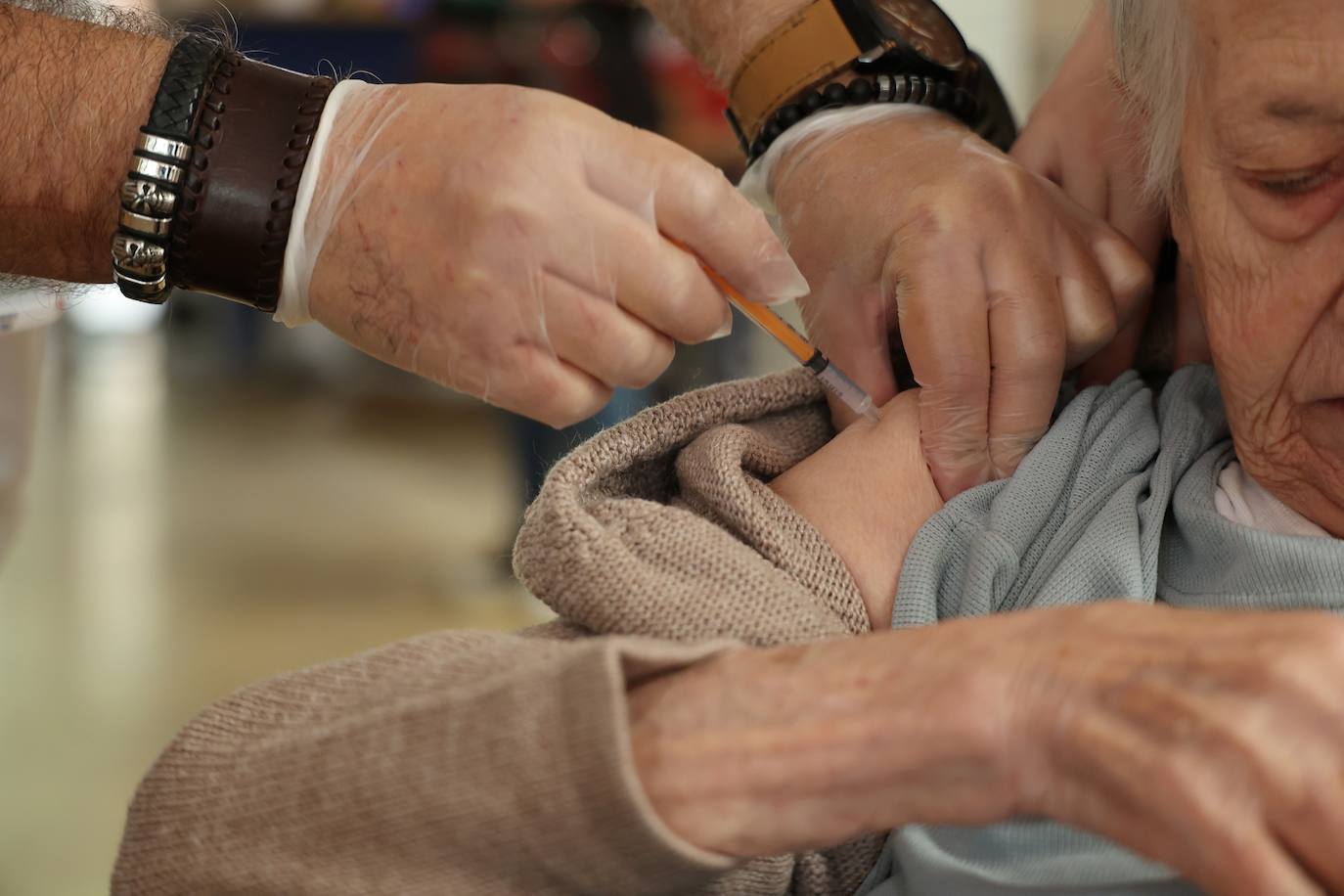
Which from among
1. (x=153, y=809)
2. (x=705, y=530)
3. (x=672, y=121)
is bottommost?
(x=672, y=121)

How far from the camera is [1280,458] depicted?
1.09 m

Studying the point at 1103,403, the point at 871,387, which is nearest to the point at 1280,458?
the point at 1103,403

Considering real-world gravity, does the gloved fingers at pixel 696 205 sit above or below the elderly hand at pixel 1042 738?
above

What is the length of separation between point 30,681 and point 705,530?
2616 millimetres

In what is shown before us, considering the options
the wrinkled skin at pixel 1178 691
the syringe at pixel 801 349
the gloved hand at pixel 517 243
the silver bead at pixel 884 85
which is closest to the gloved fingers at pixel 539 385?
the gloved hand at pixel 517 243

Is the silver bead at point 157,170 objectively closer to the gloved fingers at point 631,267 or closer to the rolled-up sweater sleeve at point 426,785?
the gloved fingers at point 631,267

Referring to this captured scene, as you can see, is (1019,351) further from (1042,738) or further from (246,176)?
(246,176)

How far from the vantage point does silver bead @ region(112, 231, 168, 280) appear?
1.17m

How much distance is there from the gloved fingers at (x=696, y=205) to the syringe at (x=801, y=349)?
2 centimetres

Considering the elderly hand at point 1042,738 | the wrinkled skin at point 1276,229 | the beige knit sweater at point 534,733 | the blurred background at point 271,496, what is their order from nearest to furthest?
the elderly hand at point 1042,738, the beige knit sweater at point 534,733, the wrinkled skin at point 1276,229, the blurred background at point 271,496

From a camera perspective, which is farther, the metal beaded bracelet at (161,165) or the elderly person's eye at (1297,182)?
the metal beaded bracelet at (161,165)

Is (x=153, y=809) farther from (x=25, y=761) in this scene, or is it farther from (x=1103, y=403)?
(x=25, y=761)

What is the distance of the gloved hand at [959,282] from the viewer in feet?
4.01

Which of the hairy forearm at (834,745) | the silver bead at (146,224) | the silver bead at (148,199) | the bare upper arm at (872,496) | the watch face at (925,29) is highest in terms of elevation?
the watch face at (925,29)
